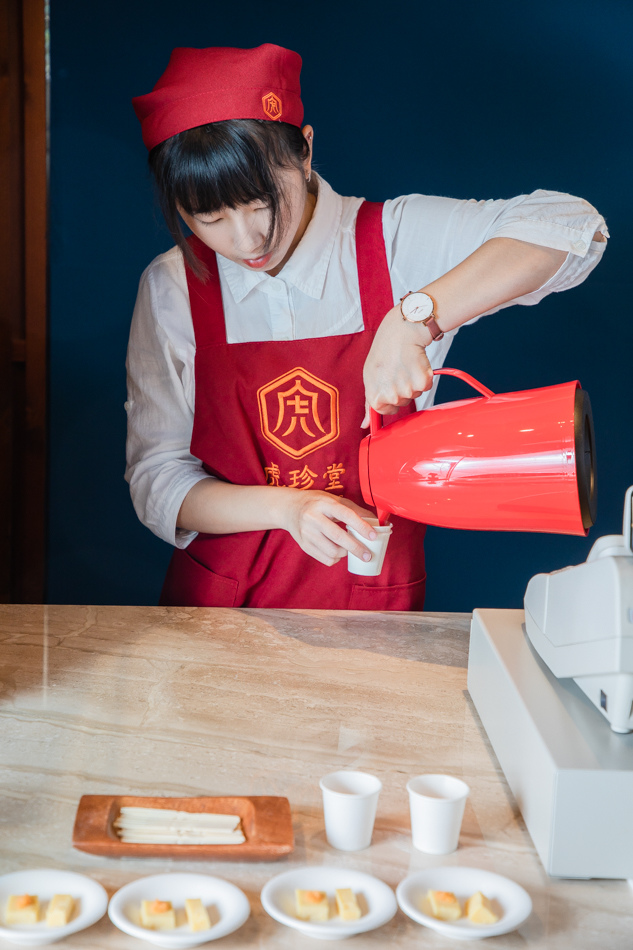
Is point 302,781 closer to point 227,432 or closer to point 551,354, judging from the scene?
point 227,432

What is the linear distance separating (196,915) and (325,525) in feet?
2.34

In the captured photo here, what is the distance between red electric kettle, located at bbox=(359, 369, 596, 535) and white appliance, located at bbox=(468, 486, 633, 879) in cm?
8

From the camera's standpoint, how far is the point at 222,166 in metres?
1.34

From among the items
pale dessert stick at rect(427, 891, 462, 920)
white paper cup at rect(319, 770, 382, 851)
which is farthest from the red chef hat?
pale dessert stick at rect(427, 891, 462, 920)

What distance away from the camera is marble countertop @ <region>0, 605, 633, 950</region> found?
794mm

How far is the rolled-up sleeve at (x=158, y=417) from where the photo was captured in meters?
1.72

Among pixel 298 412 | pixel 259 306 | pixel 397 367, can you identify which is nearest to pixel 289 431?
pixel 298 412

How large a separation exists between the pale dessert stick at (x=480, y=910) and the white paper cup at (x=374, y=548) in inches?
23.5

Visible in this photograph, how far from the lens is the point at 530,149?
7.72ft

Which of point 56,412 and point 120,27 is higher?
point 120,27

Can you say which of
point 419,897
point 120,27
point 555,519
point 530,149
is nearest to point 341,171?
point 530,149

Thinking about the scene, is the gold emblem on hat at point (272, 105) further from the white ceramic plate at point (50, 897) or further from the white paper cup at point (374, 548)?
the white ceramic plate at point (50, 897)

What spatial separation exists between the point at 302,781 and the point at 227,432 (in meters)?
0.89

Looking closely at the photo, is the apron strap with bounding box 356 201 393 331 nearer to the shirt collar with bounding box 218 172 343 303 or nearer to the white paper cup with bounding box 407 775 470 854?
the shirt collar with bounding box 218 172 343 303
